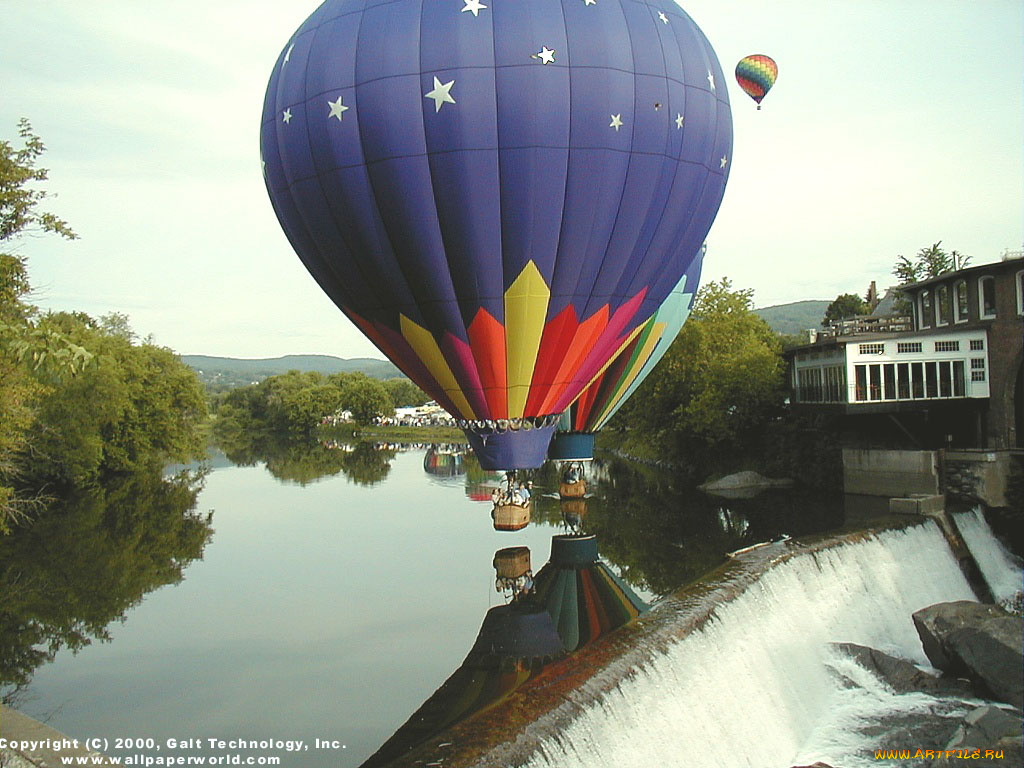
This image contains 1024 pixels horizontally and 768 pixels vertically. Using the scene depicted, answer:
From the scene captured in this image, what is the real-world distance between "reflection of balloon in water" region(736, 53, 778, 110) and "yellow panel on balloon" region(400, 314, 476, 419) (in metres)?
15.3

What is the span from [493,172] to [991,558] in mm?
13979

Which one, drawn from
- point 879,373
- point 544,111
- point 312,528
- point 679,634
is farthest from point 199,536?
point 879,373

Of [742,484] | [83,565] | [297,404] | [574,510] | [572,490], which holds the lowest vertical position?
[83,565]

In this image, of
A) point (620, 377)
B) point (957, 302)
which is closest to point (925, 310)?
point (957, 302)

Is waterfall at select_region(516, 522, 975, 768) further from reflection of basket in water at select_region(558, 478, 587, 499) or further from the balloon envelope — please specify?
reflection of basket in water at select_region(558, 478, 587, 499)

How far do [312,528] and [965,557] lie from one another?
18.5m

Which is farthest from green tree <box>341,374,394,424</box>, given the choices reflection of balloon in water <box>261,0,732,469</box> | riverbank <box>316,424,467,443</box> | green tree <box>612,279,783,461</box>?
reflection of balloon in water <box>261,0,732,469</box>

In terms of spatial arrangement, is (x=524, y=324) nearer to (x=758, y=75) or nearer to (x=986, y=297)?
(x=758, y=75)

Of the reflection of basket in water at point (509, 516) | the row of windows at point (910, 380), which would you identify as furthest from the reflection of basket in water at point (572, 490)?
the reflection of basket in water at point (509, 516)

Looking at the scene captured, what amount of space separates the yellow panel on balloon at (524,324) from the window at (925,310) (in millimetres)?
18982

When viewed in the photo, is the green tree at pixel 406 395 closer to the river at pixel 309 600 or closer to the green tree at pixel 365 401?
the green tree at pixel 365 401

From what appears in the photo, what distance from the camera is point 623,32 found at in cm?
1795

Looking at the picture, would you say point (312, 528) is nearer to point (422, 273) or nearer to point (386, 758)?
point (422, 273)

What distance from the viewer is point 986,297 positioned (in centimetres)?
2859
